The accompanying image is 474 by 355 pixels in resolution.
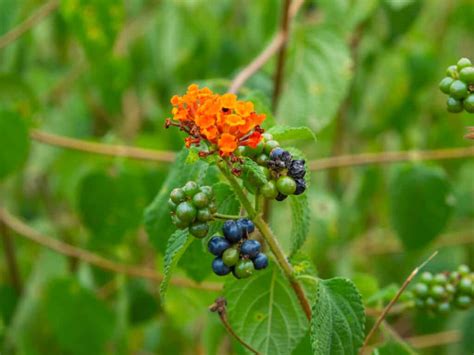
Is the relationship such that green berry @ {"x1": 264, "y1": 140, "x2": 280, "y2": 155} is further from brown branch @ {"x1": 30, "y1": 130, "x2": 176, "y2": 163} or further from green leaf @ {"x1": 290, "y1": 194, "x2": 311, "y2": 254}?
brown branch @ {"x1": 30, "y1": 130, "x2": 176, "y2": 163}

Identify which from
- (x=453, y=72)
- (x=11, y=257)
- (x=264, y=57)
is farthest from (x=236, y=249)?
(x=11, y=257)

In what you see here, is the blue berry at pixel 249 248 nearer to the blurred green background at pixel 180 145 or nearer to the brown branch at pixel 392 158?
the blurred green background at pixel 180 145

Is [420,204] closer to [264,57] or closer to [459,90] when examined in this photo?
[264,57]

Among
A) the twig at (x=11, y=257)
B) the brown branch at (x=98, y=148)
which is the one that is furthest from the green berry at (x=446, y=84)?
the twig at (x=11, y=257)

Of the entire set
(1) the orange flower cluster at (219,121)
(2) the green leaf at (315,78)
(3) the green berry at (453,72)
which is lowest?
(2) the green leaf at (315,78)

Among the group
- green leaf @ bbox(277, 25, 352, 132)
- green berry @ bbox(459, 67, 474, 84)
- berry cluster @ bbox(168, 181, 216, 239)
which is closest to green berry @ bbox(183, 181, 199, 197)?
berry cluster @ bbox(168, 181, 216, 239)
